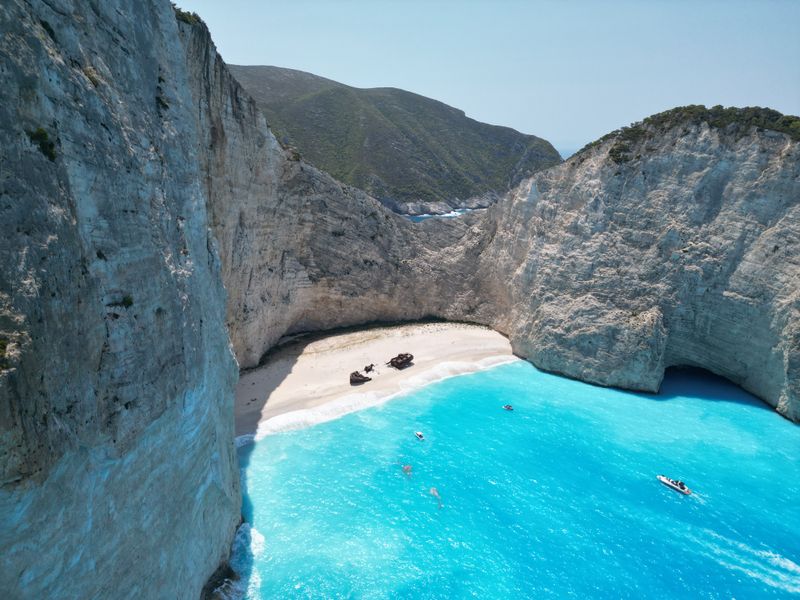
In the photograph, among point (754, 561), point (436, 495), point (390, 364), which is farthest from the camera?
point (390, 364)

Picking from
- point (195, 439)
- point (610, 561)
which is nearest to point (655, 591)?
point (610, 561)

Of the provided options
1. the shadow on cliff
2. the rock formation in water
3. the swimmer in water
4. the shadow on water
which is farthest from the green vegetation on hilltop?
the shadow on water

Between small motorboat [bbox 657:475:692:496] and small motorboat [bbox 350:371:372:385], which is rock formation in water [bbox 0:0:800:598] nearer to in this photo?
small motorboat [bbox 350:371:372:385]

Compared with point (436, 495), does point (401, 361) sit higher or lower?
higher

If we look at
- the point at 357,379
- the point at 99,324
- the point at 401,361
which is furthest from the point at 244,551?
the point at 401,361

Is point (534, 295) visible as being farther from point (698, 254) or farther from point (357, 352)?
point (357, 352)

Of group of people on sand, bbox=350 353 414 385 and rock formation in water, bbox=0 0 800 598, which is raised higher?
rock formation in water, bbox=0 0 800 598

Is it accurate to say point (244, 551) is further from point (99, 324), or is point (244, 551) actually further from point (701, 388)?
point (701, 388)
